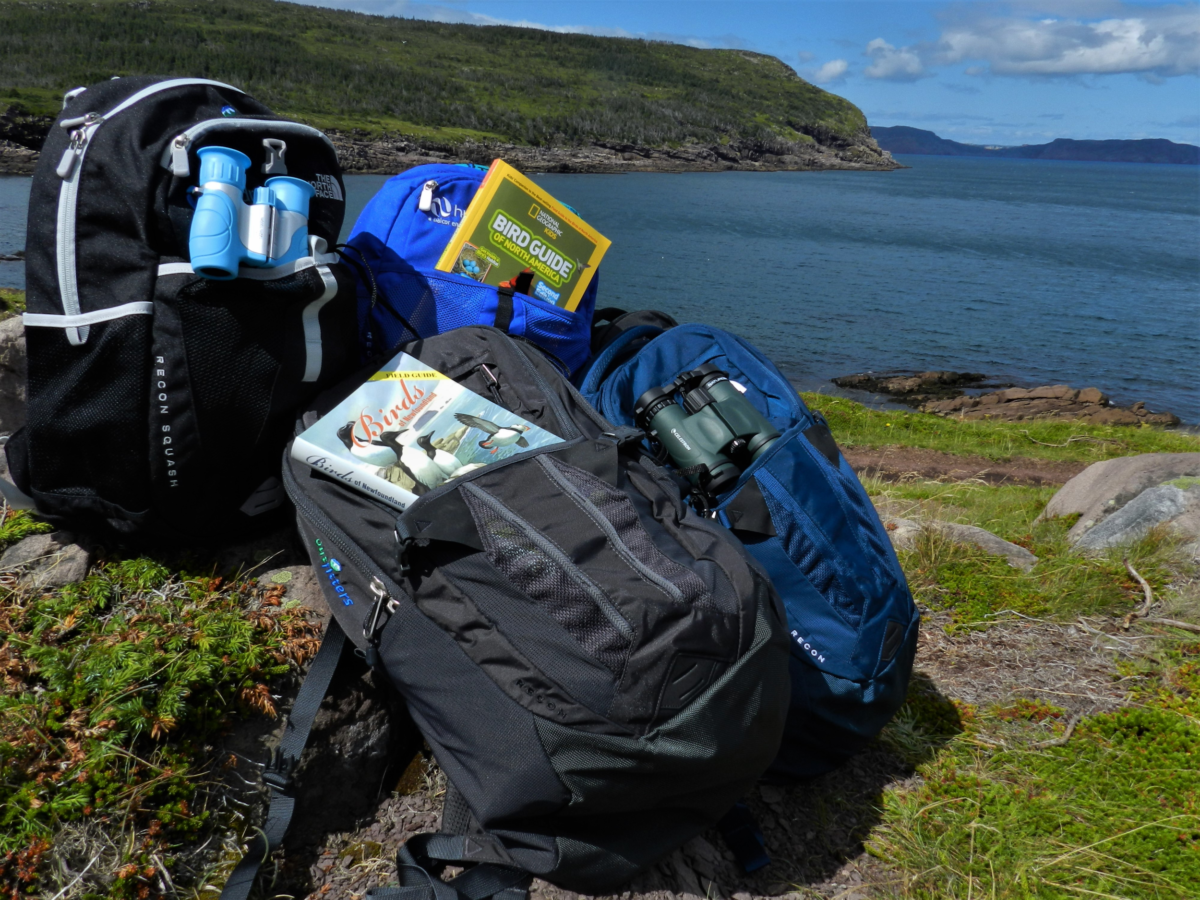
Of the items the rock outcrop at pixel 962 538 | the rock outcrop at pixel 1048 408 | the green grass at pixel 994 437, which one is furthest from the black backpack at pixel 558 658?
the rock outcrop at pixel 1048 408

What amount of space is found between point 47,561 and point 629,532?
2.05m

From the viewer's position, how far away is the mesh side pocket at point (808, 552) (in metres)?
2.56

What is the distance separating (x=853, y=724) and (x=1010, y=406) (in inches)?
689

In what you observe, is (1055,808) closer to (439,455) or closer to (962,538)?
(962,538)

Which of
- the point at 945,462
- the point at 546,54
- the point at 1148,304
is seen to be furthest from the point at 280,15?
the point at 945,462

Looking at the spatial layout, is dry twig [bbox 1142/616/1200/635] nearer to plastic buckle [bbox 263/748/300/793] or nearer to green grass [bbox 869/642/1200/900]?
green grass [bbox 869/642/1200/900]

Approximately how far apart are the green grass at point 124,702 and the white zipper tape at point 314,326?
0.81 m

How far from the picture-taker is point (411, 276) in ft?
10.4

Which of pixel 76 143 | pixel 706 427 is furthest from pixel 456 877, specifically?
pixel 76 143

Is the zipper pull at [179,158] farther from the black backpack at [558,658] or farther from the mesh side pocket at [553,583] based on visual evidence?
the mesh side pocket at [553,583]

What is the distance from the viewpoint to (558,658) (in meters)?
1.91

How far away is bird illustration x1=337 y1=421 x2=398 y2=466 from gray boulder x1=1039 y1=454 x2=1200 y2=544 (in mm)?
4486

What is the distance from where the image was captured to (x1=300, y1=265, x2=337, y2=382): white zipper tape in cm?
248

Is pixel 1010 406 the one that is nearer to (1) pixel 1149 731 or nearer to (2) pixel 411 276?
(1) pixel 1149 731
